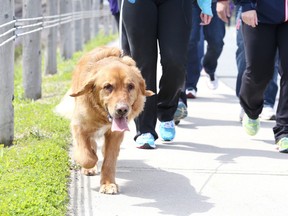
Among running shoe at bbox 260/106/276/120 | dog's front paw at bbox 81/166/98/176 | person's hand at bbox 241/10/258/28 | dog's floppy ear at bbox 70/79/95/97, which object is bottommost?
running shoe at bbox 260/106/276/120

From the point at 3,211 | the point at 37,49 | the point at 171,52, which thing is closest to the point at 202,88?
the point at 37,49

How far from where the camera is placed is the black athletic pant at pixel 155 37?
19.9 ft

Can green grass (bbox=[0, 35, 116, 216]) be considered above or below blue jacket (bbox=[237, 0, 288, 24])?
below

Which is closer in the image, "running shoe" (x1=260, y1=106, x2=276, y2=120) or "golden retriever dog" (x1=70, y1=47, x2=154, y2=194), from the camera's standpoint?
"golden retriever dog" (x1=70, y1=47, x2=154, y2=194)

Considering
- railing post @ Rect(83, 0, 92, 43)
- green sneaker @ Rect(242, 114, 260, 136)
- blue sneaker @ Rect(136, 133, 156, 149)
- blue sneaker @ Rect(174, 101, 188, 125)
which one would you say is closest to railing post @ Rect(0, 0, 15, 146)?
blue sneaker @ Rect(136, 133, 156, 149)

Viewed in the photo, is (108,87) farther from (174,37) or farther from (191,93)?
(191,93)

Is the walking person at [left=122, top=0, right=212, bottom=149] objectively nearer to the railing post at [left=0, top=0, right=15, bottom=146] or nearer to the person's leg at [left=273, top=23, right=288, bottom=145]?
the person's leg at [left=273, top=23, right=288, bottom=145]

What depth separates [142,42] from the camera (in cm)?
612

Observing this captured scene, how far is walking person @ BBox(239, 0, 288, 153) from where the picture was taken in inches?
239

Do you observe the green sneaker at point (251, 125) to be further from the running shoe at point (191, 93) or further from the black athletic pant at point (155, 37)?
the running shoe at point (191, 93)

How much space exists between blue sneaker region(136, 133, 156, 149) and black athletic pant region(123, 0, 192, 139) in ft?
0.12

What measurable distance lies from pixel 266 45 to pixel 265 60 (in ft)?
0.45

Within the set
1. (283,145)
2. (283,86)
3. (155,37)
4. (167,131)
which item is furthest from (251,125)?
(155,37)

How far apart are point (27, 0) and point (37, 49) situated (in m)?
0.61
